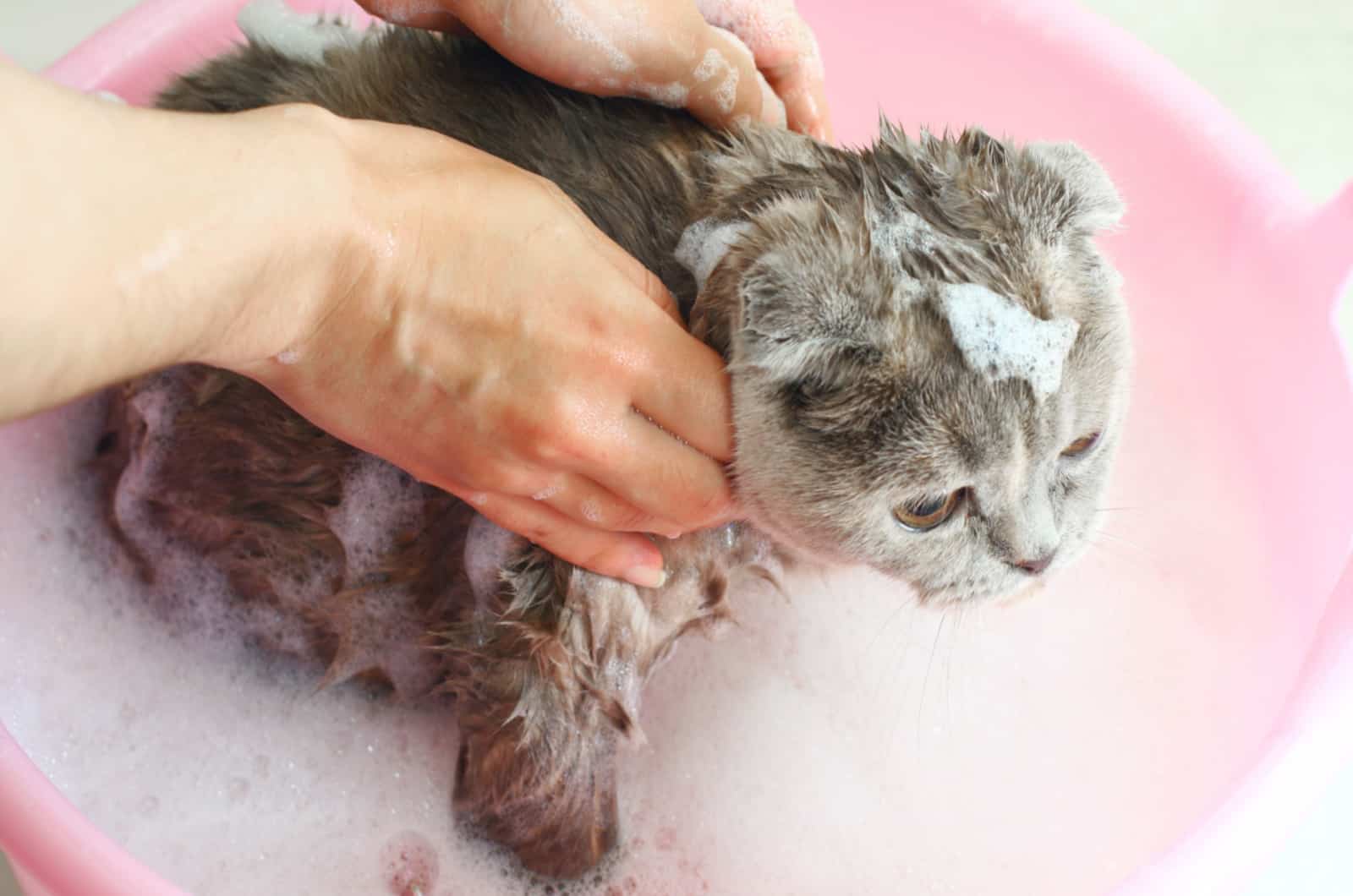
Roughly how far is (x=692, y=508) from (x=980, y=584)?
0.30 meters

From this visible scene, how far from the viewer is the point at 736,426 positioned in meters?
1.12

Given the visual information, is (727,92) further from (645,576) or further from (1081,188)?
(645,576)

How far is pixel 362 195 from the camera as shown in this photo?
3.18 feet

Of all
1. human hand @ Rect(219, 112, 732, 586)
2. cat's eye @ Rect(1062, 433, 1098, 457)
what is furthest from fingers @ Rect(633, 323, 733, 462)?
cat's eye @ Rect(1062, 433, 1098, 457)

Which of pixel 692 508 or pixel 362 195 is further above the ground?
pixel 362 195

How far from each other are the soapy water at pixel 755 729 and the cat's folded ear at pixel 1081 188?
1.77ft

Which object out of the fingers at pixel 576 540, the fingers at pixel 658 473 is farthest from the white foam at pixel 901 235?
the fingers at pixel 576 540

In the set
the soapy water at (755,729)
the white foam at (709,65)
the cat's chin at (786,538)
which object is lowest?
the soapy water at (755,729)

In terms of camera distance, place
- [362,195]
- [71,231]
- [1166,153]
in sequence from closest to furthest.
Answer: [71,231] < [362,195] < [1166,153]

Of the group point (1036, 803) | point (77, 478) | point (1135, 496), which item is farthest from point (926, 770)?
point (77, 478)

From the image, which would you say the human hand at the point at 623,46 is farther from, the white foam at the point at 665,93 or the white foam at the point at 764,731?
the white foam at the point at 764,731

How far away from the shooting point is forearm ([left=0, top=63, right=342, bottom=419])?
0.73m

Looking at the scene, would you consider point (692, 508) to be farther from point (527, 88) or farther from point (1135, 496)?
point (1135, 496)

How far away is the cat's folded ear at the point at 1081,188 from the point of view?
1.15 meters
